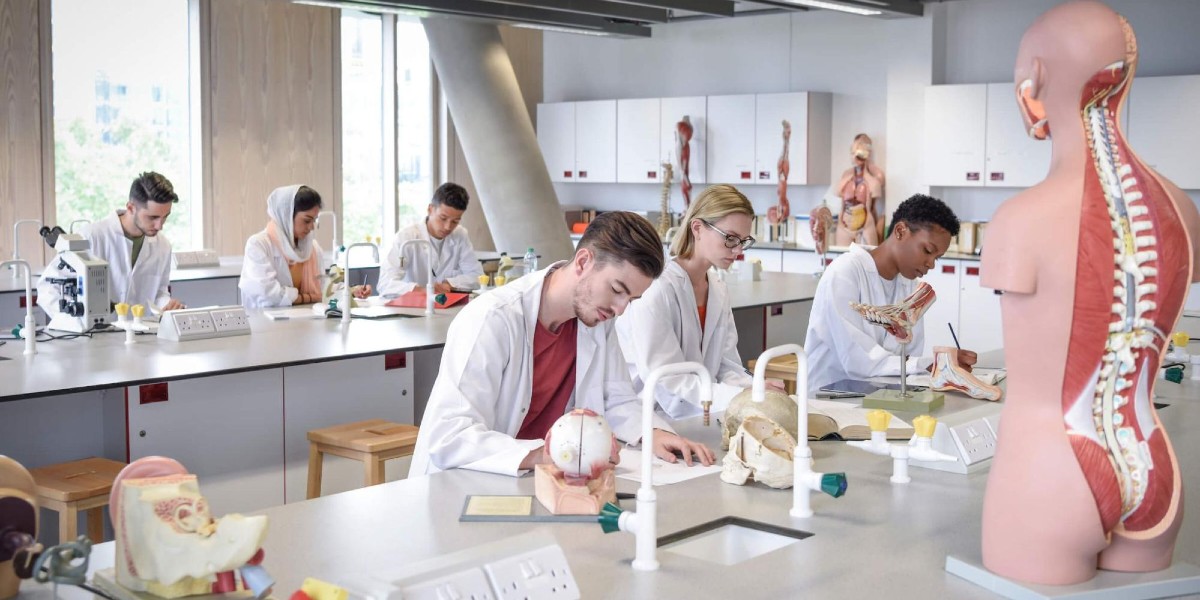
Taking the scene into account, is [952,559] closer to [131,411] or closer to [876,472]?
[876,472]

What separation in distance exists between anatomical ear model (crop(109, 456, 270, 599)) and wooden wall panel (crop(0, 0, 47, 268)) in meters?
6.73

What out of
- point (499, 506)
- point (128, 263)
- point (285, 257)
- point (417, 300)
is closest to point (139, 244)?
point (128, 263)

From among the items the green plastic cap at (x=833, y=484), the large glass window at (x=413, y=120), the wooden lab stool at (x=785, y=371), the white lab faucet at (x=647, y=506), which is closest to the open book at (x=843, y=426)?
the green plastic cap at (x=833, y=484)

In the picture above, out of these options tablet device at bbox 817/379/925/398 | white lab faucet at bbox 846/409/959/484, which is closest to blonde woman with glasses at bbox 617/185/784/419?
tablet device at bbox 817/379/925/398

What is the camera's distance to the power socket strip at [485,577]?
1562 mm

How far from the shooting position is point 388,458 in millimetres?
4066

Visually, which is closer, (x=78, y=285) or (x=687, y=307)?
(x=687, y=307)

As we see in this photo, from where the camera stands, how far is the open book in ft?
9.60

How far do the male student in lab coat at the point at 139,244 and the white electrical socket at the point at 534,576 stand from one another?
13.4 ft

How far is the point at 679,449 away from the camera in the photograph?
266 cm

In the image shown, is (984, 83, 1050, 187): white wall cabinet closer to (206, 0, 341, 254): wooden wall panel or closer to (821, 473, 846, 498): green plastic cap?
(206, 0, 341, 254): wooden wall panel

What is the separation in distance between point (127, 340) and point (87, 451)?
644 mm

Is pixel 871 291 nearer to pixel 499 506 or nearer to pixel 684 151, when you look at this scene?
pixel 499 506

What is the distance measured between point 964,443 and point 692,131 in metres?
7.42
